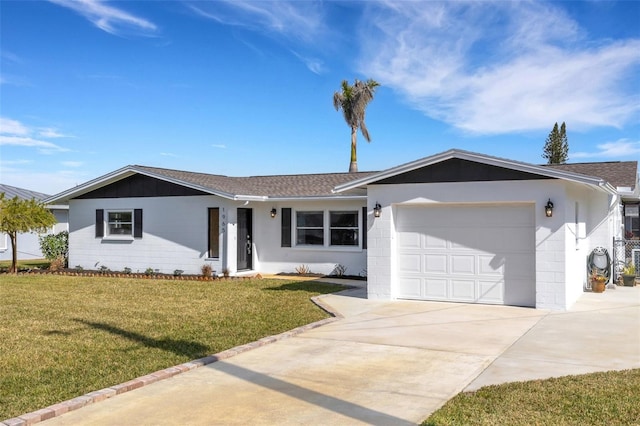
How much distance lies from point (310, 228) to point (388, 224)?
603 cm

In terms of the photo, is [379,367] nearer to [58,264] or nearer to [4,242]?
[58,264]

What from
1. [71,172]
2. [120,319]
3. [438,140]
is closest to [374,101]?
[438,140]

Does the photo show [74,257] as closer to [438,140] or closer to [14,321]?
[14,321]

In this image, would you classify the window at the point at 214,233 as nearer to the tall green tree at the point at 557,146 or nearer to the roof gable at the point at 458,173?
the roof gable at the point at 458,173

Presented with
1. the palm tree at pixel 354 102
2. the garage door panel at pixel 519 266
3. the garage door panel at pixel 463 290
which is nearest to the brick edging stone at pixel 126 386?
the garage door panel at pixel 463 290

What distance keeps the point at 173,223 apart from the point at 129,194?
7.31 feet

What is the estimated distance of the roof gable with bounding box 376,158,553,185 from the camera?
36.4 ft

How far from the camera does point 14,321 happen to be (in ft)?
33.0

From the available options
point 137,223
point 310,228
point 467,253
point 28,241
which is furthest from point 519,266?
point 28,241

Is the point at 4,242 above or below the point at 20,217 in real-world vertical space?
below

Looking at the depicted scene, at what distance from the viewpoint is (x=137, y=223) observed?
19281 millimetres

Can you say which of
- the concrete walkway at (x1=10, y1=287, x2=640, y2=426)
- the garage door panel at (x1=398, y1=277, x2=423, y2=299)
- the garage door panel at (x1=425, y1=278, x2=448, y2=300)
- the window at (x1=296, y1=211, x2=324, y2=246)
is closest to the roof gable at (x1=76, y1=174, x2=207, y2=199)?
the window at (x1=296, y1=211, x2=324, y2=246)

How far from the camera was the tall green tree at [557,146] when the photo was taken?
4178 cm

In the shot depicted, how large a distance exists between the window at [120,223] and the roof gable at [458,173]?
11068mm
